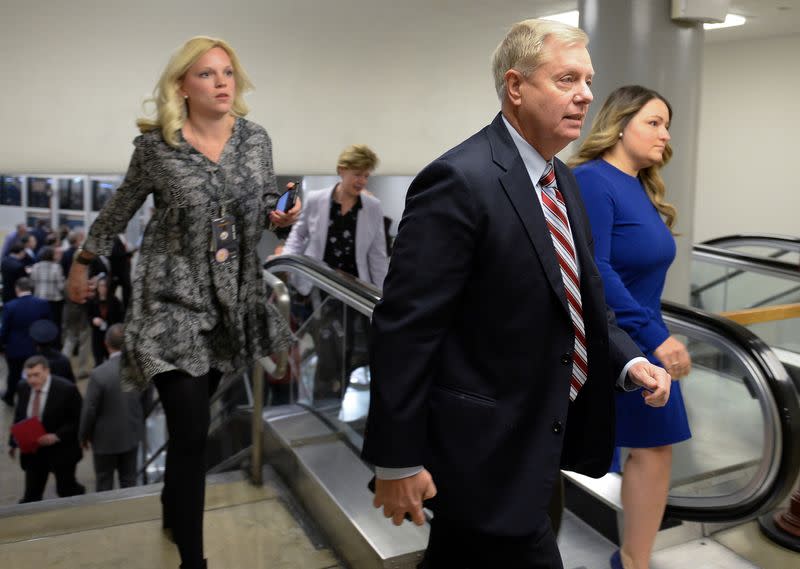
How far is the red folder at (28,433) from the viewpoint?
6.21m

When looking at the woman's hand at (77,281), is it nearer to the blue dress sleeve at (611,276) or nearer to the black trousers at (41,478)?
the blue dress sleeve at (611,276)

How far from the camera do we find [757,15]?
329 inches

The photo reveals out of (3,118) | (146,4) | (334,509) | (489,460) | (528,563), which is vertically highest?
(146,4)

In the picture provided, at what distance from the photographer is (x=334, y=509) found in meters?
3.12

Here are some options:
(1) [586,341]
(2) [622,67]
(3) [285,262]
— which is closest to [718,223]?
(2) [622,67]

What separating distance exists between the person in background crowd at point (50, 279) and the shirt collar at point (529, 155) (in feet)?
23.5

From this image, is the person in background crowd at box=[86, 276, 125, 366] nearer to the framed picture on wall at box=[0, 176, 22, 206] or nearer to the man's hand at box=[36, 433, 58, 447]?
the framed picture on wall at box=[0, 176, 22, 206]

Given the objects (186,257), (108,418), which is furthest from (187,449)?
(108,418)

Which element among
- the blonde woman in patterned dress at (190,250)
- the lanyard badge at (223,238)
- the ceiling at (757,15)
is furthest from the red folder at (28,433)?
the ceiling at (757,15)

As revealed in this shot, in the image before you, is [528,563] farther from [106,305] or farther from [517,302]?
[106,305]

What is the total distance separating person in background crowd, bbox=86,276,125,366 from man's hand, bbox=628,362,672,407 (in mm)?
7119

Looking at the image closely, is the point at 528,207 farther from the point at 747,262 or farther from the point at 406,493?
the point at 747,262

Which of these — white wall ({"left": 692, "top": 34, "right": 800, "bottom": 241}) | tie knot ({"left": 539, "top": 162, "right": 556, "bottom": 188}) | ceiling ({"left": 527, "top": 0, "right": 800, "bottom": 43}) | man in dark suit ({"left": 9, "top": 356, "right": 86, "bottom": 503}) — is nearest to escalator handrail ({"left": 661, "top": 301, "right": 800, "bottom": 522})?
tie knot ({"left": 539, "top": 162, "right": 556, "bottom": 188})

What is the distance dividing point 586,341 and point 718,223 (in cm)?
980
